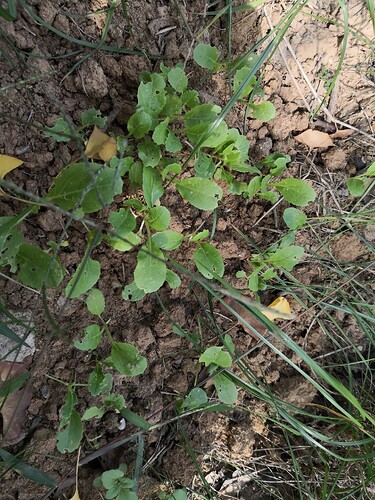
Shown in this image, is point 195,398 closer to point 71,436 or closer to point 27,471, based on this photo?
point 71,436

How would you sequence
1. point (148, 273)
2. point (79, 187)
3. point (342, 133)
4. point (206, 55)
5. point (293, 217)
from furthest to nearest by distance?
point (342, 133), point (293, 217), point (206, 55), point (148, 273), point (79, 187)

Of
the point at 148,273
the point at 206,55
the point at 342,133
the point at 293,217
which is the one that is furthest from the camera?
the point at 342,133

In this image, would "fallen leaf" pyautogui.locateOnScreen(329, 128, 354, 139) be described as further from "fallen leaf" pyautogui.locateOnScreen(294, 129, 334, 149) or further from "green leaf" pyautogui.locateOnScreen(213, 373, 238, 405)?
"green leaf" pyautogui.locateOnScreen(213, 373, 238, 405)

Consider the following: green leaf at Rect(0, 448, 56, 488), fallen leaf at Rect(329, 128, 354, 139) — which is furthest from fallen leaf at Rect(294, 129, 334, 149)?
green leaf at Rect(0, 448, 56, 488)

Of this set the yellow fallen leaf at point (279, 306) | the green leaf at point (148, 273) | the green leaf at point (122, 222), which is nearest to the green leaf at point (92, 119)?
the green leaf at point (122, 222)

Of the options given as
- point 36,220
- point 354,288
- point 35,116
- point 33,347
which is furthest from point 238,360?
point 35,116

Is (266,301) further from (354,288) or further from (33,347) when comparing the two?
(33,347)

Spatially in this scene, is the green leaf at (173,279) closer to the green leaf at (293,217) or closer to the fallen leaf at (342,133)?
the green leaf at (293,217)

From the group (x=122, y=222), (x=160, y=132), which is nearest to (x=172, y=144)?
(x=160, y=132)
